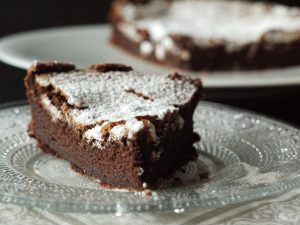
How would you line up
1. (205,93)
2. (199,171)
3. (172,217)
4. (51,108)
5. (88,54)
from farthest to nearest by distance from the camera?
(88,54) → (205,93) → (51,108) → (199,171) → (172,217)

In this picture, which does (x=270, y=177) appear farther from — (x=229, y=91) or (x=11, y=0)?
(x=11, y=0)

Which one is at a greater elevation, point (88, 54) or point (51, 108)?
point (51, 108)

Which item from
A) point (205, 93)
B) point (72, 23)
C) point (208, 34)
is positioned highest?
point (208, 34)

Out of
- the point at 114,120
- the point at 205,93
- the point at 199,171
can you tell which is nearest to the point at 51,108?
the point at 114,120

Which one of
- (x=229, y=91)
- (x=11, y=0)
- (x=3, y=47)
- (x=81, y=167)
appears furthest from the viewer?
(x=11, y=0)

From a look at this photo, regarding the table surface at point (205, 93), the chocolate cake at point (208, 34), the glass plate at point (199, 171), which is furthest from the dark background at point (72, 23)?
the glass plate at point (199, 171)

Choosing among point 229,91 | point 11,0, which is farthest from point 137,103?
point 11,0

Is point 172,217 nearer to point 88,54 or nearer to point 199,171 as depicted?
point 199,171
